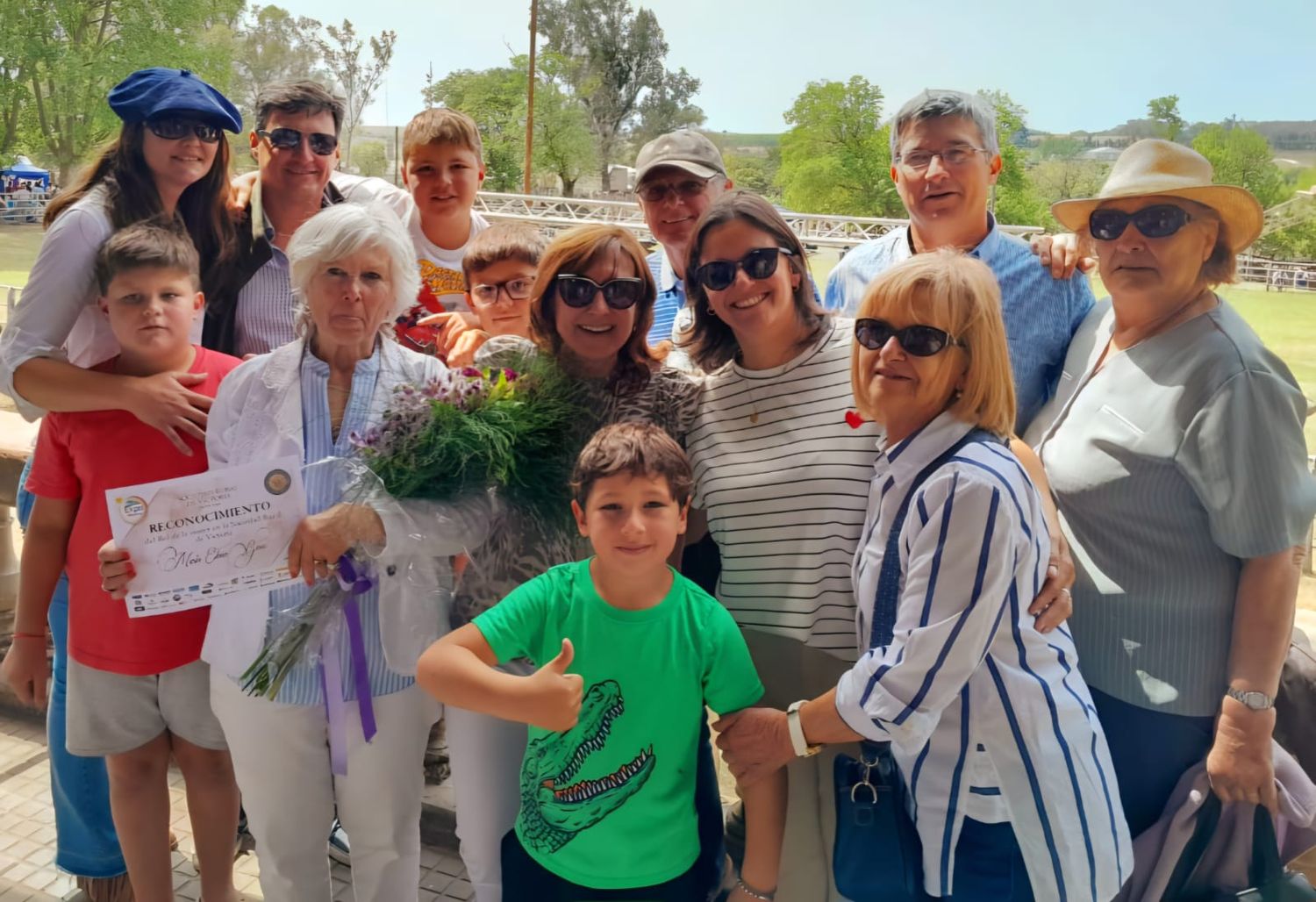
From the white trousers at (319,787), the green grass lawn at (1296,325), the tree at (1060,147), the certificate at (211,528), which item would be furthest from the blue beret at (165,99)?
the tree at (1060,147)

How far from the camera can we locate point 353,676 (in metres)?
1.81

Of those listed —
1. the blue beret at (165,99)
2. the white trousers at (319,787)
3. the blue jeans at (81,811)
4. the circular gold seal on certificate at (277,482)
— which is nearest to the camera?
the circular gold seal on certificate at (277,482)

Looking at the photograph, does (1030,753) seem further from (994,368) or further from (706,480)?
(706,480)

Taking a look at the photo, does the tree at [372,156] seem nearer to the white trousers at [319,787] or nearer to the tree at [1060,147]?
the tree at [1060,147]

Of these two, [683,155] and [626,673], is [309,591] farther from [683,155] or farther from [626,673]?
[683,155]

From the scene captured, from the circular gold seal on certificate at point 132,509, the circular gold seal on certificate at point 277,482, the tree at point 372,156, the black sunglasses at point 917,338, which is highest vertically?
the tree at point 372,156

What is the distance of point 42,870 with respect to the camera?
2629 millimetres

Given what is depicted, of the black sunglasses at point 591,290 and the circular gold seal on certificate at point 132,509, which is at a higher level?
the black sunglasses at point 591,290

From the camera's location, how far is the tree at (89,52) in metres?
9.73

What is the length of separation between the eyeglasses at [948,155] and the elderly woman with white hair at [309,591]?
4.32ft

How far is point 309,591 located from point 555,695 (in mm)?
679

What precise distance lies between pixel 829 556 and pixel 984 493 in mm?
380

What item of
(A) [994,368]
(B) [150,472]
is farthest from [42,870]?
(A) [994,368]

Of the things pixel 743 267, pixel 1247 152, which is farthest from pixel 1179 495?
pixel 1247 152
